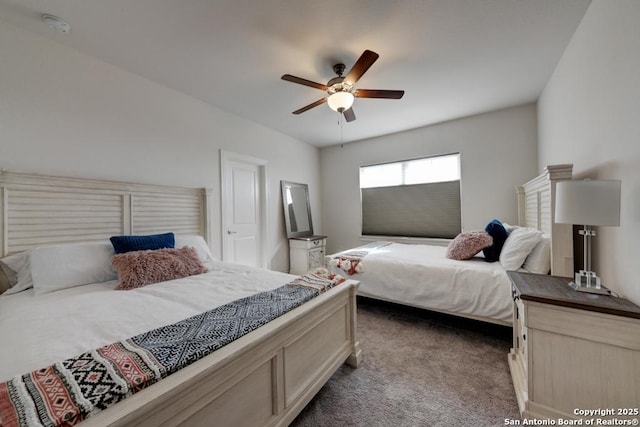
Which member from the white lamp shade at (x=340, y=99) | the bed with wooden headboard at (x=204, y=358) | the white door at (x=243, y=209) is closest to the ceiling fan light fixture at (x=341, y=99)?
the white lamp shade at (x=340, y=99)

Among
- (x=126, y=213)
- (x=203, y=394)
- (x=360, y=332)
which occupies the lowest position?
(x=360, y=332)

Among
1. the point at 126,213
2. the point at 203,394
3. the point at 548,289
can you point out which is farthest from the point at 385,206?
the point at 203,394

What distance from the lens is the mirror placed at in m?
4.36

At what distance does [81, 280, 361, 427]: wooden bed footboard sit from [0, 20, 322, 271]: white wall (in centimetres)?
216

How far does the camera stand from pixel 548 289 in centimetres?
141

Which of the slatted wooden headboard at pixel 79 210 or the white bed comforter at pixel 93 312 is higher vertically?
the slatted wooden headboard at pixel 79 210

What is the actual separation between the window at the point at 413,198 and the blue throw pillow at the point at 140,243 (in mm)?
3335

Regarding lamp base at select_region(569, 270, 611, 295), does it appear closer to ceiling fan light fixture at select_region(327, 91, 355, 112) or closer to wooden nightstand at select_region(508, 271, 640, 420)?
wooden nightstand at select_region(508, 271, 640, 420)

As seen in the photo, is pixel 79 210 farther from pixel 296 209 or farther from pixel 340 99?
pixel 296 209

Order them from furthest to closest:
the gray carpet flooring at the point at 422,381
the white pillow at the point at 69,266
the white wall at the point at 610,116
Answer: the white pillow at the point at 69,266
the gray carpet flooring at the point at 422,381
the white wall at the point at 610,116

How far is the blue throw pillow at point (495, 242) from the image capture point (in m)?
2.50

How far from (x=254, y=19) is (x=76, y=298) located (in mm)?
2164

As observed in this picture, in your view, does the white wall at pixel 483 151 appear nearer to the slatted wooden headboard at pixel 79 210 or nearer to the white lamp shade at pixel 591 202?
the white lamp shade at pixel 591 202

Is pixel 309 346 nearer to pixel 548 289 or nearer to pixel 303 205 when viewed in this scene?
pixel 548 289
